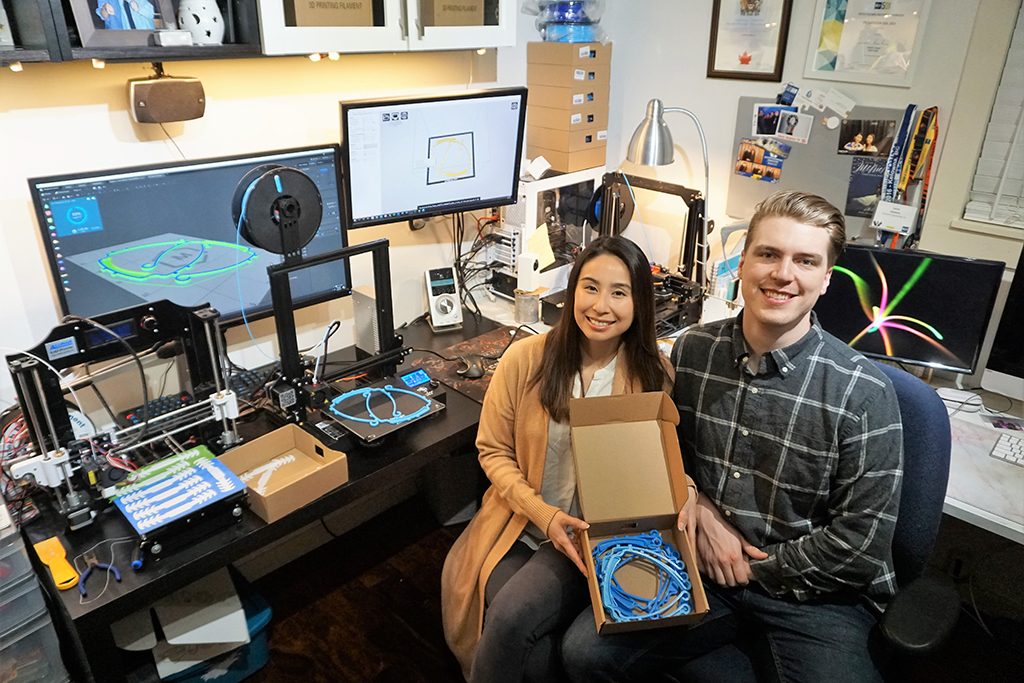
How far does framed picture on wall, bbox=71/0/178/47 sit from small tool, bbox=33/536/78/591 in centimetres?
99

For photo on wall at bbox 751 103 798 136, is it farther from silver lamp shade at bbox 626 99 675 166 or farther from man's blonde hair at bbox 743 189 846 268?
man's blonde hair at bbox 743 189 846 268

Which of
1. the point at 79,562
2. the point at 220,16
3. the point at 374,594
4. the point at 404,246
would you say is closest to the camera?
the point at 79,562

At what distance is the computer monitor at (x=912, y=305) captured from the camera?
1.88m

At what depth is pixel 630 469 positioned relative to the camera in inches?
60.3

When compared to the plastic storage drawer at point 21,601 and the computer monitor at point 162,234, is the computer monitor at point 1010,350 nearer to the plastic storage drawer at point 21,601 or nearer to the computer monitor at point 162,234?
the computer monitor at point 162,234

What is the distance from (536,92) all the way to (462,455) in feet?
4.26

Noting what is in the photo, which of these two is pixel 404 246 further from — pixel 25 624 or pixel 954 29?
pixel 954 29

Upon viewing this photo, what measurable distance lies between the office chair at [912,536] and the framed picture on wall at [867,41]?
115 centimetres

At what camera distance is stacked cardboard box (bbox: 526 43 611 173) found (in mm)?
2443

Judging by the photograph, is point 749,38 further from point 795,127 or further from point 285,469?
point 285,469

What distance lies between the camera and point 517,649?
1.50 m

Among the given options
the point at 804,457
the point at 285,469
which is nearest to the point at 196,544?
the point at 285,469

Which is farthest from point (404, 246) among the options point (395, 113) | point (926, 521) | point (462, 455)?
point (926, 521)

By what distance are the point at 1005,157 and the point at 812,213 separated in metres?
1.01
